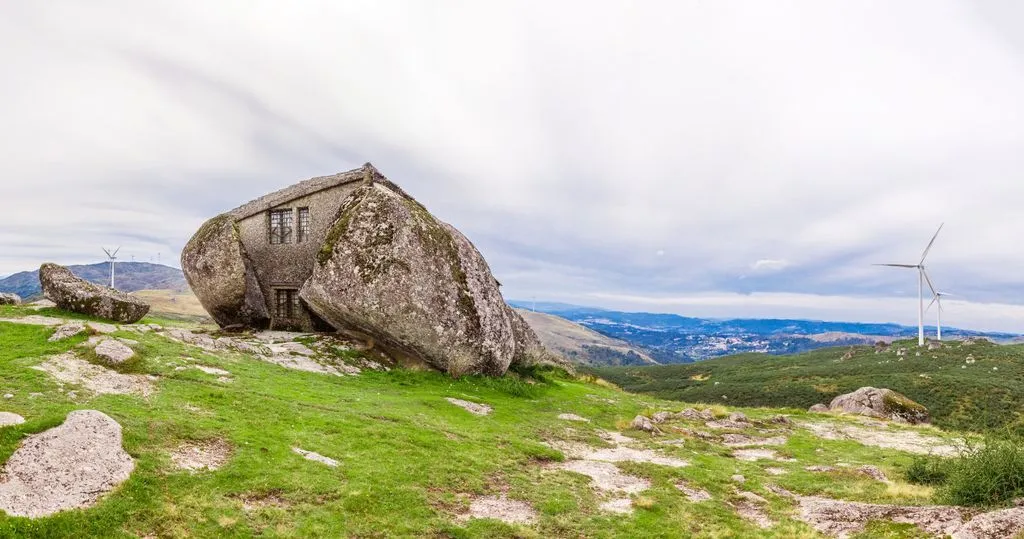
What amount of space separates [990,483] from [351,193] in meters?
34.3

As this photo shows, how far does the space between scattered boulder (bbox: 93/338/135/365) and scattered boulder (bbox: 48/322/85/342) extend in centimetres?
217

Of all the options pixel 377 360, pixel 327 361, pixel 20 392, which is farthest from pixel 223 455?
pixel 377 360

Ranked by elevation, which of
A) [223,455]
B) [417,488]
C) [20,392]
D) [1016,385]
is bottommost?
[1016,385]

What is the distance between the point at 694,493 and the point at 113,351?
74.4ft

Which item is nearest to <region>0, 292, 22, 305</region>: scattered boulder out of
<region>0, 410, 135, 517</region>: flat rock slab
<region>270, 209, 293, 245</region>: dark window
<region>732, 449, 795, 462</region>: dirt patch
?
<region>270, 209, 293, 245</region>: dark window

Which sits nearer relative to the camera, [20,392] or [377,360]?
[20,392]

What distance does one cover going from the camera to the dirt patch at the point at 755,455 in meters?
23.5

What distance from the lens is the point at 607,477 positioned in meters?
18.4

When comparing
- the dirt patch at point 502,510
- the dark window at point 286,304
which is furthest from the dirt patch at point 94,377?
the dark window at point 286,304

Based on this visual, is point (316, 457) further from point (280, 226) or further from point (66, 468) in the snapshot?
point (280, 226)

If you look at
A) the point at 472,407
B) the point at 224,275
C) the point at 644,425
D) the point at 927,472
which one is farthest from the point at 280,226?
the point at 927,472

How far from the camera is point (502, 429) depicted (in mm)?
23141

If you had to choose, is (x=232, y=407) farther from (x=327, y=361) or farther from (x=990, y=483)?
(x=990, y=483)

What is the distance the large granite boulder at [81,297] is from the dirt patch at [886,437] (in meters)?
42.6
